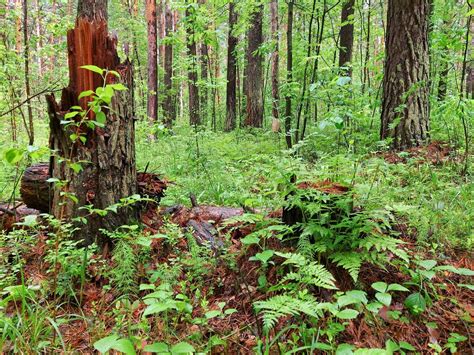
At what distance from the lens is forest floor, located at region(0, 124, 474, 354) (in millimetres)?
1980

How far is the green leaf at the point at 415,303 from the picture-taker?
2.13 metres

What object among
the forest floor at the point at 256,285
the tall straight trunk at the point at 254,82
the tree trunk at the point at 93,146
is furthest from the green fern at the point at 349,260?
the tall straight trunk at the point at 254,82

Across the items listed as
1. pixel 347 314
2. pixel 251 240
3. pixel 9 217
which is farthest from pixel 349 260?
pixel 9 217

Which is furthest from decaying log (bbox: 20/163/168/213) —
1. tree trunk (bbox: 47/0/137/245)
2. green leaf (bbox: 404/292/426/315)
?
green leaf (bbox: 404/292/426/315)

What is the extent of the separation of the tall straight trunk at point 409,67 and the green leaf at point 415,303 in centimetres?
387

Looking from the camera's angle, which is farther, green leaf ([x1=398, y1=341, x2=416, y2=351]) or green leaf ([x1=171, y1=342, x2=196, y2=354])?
green leaf ([x1=398, y1=341, x2=416, y2=351])

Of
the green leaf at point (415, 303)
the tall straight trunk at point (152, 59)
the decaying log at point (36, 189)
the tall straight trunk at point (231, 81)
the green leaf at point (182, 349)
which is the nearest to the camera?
the green leaf at point (182, 349)

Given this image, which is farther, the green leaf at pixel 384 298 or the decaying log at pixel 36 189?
the decaying log at pixel 36 189

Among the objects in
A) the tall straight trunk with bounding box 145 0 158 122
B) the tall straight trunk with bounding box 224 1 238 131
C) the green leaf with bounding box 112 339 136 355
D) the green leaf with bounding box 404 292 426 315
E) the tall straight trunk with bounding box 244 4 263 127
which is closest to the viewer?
the green leaf with bounding box 112 339 136 355

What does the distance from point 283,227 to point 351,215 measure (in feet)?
1.72

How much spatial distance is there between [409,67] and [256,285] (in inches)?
188

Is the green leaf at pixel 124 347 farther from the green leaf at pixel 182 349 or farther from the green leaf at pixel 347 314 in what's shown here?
the green leaf at pixel 347 314

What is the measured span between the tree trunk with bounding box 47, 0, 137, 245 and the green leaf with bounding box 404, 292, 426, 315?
2.34m

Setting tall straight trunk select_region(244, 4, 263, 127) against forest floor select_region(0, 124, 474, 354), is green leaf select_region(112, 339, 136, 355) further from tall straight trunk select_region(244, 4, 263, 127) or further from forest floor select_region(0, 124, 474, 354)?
tall straight trunk select_region(244, 4, 263, 127)
